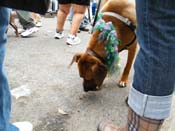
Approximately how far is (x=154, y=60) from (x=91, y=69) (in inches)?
49.8

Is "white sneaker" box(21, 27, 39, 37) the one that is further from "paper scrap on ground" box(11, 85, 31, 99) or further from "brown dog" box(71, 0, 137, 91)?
"brown dog" box(71, 0, 137, 91)

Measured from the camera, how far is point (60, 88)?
2688mm

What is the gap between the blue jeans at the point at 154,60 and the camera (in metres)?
1.14

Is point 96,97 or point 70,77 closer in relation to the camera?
Result: point 96,97

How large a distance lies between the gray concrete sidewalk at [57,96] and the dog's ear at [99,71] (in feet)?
0.57

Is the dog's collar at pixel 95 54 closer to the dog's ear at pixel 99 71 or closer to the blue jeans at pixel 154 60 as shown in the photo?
the dog's ear at pixel 99 71

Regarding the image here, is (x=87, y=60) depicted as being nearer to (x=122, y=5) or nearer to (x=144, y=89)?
(x=122, y=5)

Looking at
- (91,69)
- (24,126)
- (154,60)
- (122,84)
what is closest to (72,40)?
(122,84)

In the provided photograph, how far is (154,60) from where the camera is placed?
1.17 m

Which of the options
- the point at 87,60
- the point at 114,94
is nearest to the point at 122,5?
the point at 87,60

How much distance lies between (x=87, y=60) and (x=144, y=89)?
1235mm

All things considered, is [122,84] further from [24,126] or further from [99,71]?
[24,126]

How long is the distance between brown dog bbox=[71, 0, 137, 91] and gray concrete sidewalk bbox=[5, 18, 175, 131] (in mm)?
172

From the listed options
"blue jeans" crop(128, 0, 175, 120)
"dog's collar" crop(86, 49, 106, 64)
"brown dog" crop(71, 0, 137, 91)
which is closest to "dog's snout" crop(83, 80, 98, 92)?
"brown dog" crop(71, 0, 137, 91)
